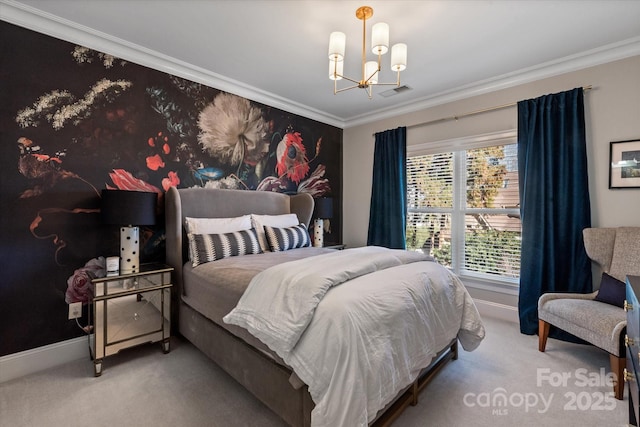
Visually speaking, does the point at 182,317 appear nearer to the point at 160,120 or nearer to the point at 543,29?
the point at 160,120

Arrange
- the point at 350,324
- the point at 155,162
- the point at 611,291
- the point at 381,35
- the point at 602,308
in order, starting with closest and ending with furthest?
the point at 350,324
the point at 381,35
the point at 602,308
the point at 611,291
the point at 155,162

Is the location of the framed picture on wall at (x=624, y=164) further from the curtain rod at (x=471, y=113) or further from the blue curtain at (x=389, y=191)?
the blue curtain at (x=389, y=191)

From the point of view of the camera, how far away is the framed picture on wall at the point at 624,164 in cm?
249

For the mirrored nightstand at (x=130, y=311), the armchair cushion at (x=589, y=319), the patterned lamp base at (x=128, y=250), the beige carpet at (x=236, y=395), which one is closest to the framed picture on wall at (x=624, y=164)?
the armchair cushion at (x=589, y=319)

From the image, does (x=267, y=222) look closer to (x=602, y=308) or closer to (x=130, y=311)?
(x=130, y=311)

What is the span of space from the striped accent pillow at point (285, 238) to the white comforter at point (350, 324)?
1149 mm

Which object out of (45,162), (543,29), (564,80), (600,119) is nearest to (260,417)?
(45,162)

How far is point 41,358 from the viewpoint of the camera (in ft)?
7.21

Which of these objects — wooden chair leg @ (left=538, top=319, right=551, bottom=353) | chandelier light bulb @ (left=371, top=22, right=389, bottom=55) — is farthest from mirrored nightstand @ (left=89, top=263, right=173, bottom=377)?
wooden chair leg @ (left=538, top=319, right=551, bottom=353)

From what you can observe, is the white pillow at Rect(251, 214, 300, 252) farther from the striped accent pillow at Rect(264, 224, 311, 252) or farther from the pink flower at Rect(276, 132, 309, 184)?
the pink flower at Rect(276, 132, 309, 184)

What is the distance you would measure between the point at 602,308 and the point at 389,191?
2.48 m

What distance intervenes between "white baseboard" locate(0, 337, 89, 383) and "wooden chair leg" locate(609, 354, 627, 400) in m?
3.95

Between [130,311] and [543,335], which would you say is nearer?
[130,311]

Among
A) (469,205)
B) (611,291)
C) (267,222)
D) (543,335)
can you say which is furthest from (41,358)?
(611,291)
